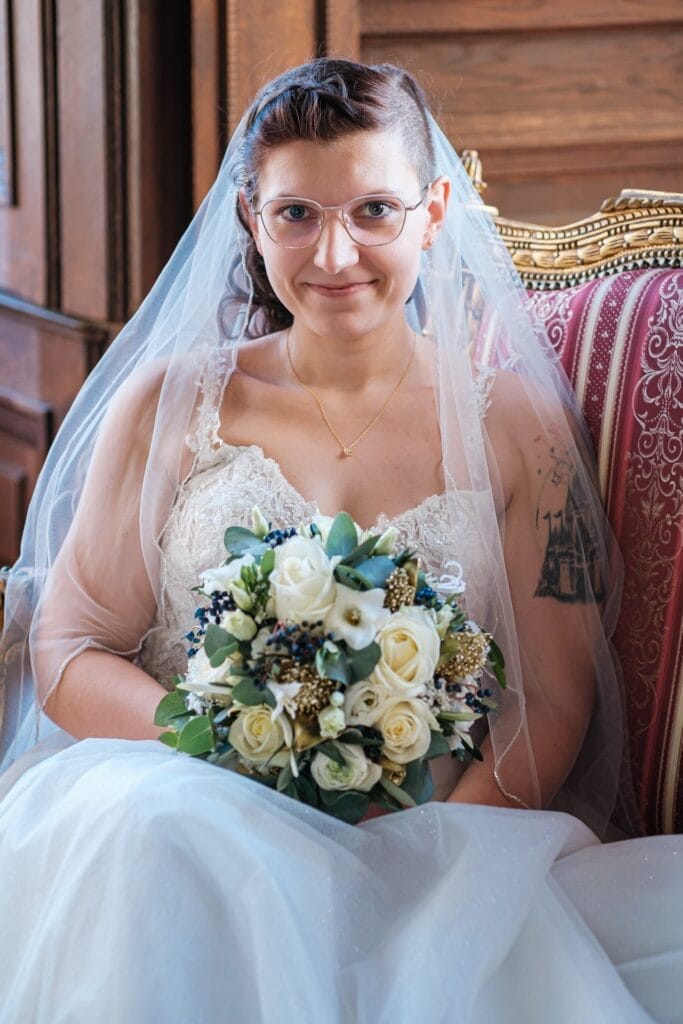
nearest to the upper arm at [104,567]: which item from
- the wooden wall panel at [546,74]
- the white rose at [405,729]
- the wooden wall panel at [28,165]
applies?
the white rose at [405,729]

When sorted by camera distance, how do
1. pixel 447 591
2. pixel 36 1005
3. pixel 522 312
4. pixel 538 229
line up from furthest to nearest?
1. pixel 538 229
2. pixel 522 312
3. pixel 447 591
4. pixel 36 1005

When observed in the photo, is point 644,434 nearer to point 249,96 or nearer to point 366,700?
point 366,700

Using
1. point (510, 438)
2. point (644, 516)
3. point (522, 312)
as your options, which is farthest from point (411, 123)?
point (644, 516)

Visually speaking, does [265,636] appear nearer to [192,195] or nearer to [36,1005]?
[36,1005]

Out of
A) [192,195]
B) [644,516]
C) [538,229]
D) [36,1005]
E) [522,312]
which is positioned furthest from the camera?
[192,195]

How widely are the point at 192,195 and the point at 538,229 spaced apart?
47.8 inches

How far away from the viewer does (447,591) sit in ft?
5.66

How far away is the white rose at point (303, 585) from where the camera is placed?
4.68 ft

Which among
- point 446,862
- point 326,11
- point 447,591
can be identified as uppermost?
point 326,11

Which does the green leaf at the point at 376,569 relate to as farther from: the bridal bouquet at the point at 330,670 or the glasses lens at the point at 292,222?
the glasses lens at the point at 292,222

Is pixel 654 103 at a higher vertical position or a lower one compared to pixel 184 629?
higher

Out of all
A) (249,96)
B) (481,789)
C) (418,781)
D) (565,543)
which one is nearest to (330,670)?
(418,781)

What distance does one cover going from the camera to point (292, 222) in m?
1.79

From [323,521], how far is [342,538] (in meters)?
0.06
